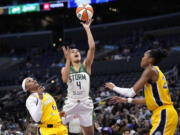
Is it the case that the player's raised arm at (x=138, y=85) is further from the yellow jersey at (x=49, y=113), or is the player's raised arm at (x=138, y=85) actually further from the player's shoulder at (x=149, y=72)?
the yellow jersey at (x=49, y=113)

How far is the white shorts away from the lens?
6.45 meters

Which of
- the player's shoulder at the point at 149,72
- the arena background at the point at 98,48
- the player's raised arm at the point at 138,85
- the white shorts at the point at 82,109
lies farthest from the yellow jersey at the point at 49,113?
the arena background at the point at 98,48

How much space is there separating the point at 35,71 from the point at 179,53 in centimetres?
1094

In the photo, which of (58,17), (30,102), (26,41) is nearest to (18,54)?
(26,41)

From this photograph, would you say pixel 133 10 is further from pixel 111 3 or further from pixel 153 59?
pixel 153 59

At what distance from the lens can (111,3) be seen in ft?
73.2

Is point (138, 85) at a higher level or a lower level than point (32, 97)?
higher

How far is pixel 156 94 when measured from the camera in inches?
210

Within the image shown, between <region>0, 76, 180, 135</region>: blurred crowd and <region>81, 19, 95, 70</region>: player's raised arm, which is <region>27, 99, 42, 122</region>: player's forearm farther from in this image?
<region>0, 76, 180, 135</region>: blurred crowd

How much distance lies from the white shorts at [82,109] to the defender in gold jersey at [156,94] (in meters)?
1.13

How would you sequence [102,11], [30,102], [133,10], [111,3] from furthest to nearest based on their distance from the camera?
[133,10] → [102,11] → [111,3] → [30,102]

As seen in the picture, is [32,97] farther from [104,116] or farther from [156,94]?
[104,116]

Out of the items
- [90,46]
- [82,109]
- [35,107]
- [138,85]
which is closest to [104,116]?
[82,109]

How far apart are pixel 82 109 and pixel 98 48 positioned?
817 inches
